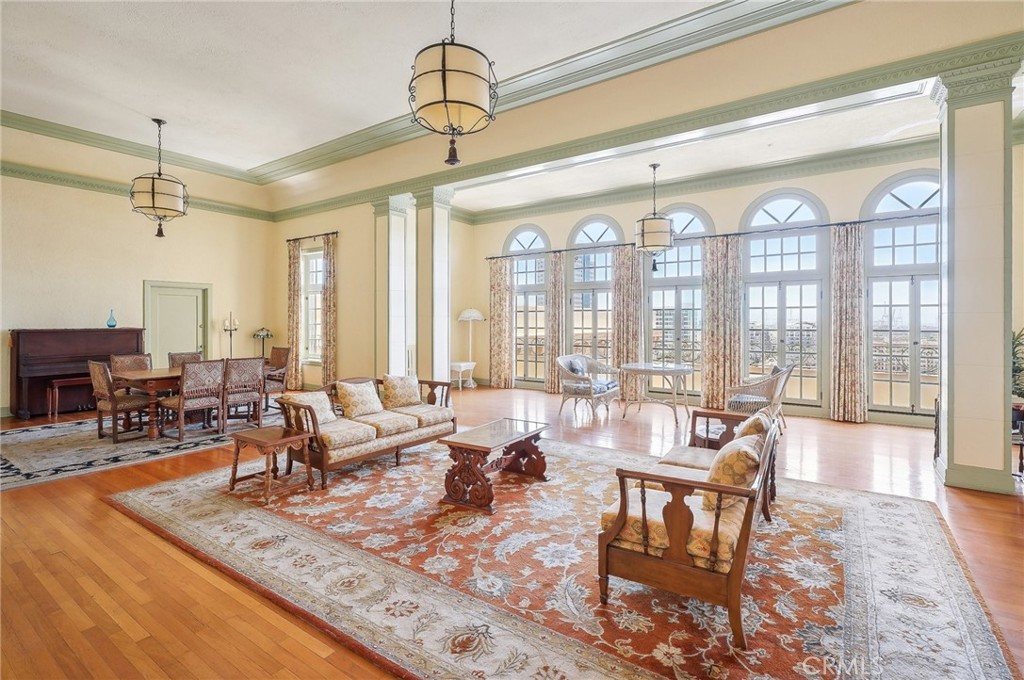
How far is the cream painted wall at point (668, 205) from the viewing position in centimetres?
699

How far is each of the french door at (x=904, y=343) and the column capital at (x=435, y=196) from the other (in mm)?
6360

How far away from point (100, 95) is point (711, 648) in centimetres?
853

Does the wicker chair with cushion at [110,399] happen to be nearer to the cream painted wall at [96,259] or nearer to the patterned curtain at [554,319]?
the cream painted wall at [96,259]

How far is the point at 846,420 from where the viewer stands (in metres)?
6.97

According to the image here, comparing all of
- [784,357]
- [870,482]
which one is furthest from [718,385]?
[870,482]

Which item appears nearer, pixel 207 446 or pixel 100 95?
pixel 207 446

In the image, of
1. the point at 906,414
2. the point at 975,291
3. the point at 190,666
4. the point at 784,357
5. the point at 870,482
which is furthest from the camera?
the point at 784,357

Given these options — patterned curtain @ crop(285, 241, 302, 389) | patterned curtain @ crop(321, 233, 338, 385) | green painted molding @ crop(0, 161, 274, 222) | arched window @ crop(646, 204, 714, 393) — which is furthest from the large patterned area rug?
green painted molding @ crop(0, 161, 274, 222)

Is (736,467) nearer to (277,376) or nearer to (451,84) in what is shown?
(451,84)

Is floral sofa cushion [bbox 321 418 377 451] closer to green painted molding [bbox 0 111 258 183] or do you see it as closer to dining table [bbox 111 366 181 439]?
dining table [bbox 111 366 181 439]

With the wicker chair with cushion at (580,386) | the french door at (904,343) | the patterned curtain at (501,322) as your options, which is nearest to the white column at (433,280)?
the wicker chair with cushion at (580,386)

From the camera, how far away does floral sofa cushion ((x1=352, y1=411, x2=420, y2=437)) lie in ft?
15.0

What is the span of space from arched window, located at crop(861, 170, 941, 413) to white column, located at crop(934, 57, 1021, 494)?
3.18 m

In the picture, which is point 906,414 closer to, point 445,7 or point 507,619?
point 507,619
